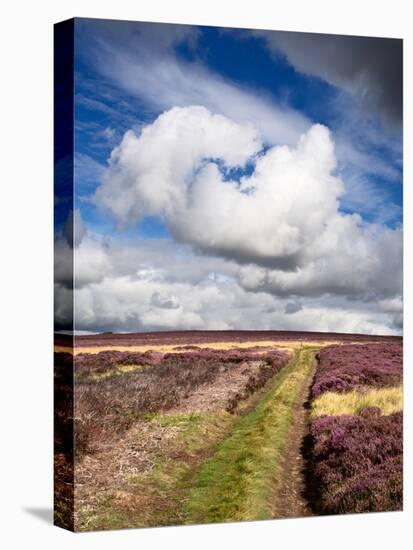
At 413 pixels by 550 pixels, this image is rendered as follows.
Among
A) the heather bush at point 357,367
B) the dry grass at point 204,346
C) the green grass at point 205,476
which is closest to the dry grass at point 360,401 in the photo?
the heather bush at point 357,367

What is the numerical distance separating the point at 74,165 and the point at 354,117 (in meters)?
5.74

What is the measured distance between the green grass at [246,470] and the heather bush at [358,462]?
784 mm

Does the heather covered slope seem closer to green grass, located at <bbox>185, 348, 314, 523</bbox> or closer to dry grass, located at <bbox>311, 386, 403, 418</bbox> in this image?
dry grass, located at <bbox>311, 386, 403, 418</bbox>

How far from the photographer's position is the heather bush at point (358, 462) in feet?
58.0

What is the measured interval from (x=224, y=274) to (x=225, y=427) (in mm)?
2798

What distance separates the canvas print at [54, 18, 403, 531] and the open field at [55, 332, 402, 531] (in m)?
0.03

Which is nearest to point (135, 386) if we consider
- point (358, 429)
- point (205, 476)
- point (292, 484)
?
point (205, 476)

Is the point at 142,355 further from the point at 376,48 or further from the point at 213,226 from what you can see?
the point at 376,48

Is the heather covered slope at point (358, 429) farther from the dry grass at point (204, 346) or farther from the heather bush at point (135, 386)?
the heather bush at point (135, 386)

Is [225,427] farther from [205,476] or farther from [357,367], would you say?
[357,367]

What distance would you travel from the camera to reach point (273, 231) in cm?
1806

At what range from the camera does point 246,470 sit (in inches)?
674

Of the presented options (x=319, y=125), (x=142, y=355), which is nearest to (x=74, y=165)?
(x=142, y=355)

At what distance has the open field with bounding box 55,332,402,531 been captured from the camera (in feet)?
53.0
